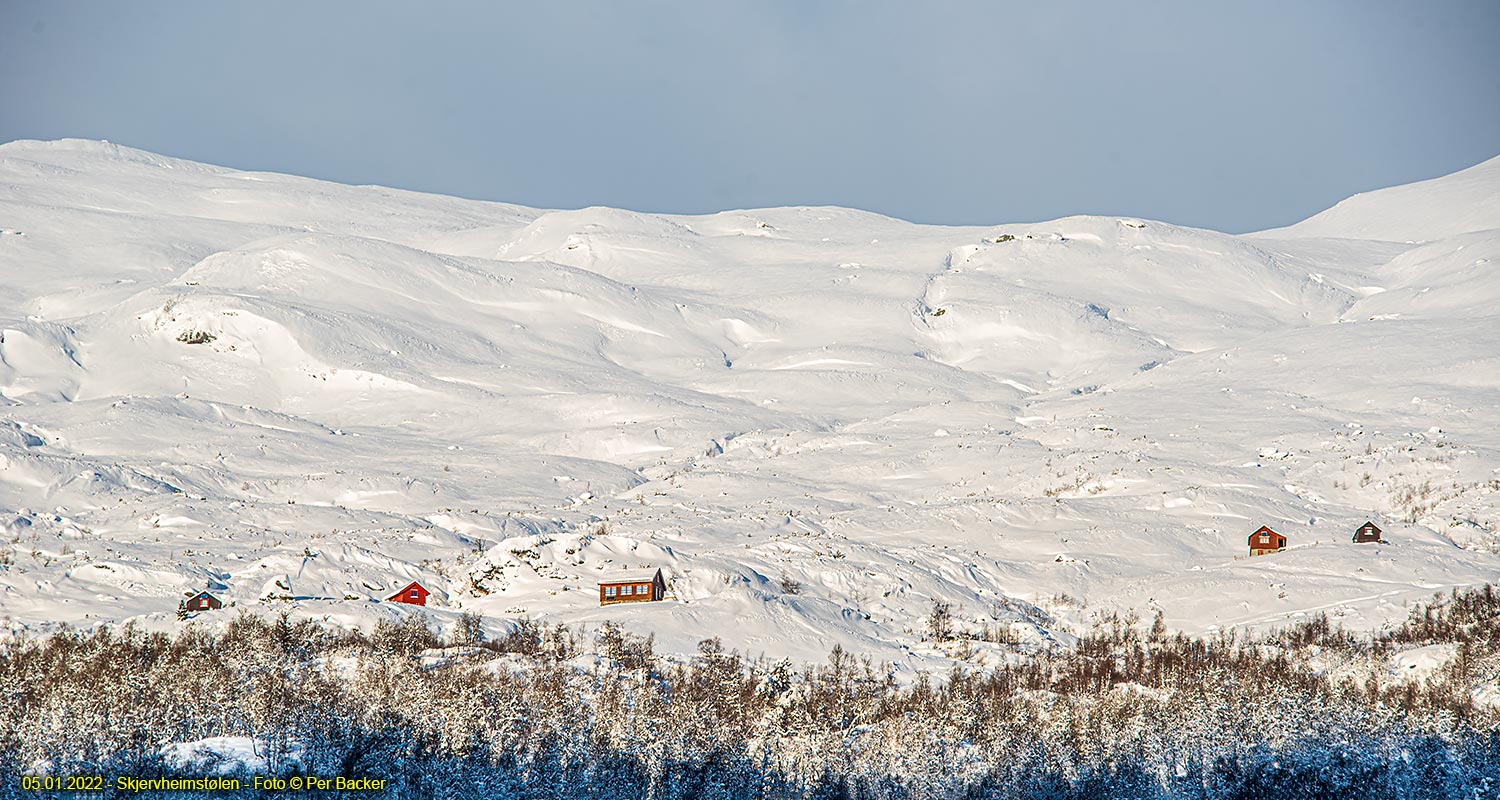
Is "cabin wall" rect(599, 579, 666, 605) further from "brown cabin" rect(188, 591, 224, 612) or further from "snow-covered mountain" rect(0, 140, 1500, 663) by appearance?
"brown cabin" rect(188, 591, 224, 612)

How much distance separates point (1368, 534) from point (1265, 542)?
5031 mm

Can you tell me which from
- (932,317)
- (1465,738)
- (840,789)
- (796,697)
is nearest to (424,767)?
(840,789)

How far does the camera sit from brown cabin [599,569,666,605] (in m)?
72.1

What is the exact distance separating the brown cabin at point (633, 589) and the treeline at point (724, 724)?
12.7 m

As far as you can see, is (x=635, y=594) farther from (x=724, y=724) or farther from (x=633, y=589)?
(x=724, y=724)

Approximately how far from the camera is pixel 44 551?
8125 cm

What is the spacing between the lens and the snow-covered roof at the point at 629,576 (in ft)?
239

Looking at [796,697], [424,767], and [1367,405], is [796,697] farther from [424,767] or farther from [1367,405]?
[1367,405]

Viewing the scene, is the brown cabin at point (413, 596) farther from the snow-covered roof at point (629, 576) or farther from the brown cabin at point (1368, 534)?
the brown cabin at point (1368, 534)

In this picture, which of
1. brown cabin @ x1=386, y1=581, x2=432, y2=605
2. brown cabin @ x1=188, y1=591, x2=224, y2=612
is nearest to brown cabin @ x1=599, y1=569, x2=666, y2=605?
brown cabin @ x1=386, y1=581, x2=432, y2=605

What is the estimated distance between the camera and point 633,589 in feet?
237

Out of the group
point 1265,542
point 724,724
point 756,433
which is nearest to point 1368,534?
point 1265,542

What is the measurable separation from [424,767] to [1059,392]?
4102 inches

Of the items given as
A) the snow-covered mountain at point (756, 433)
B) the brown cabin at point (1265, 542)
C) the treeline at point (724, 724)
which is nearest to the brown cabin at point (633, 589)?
the snow-covered mountain at point (756, 433)
